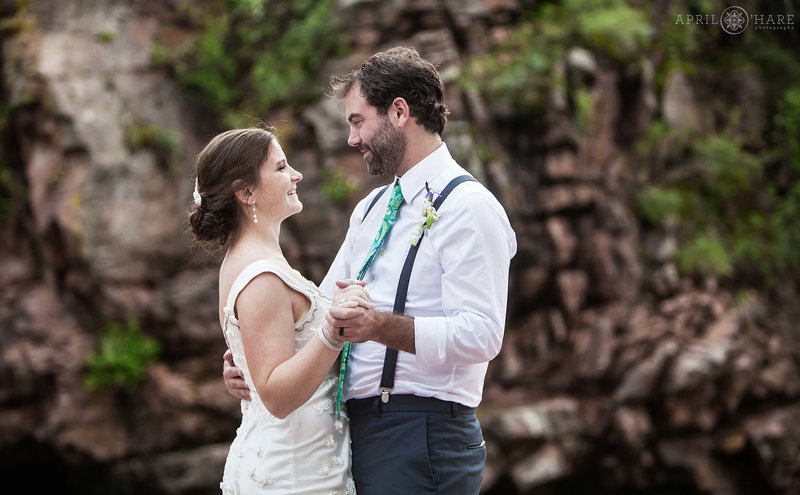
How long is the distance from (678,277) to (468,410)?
7.62 m

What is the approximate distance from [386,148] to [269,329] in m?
0.85

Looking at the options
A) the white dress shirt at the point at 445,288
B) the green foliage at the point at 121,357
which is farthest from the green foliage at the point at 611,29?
the white dress shirt at the point at 445,288

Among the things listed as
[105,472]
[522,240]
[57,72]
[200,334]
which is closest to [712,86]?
[522,240]

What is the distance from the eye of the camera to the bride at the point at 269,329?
8.41 feet

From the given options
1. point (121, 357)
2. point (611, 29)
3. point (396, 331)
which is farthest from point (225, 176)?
point (611, 29)

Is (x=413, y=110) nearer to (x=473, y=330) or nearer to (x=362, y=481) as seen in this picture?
(x=473, y=330)

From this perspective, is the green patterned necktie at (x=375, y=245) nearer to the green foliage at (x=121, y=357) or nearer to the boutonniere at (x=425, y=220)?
the boutonniere at (x=425, y=220)

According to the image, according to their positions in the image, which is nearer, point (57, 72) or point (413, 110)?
point (413, 110)

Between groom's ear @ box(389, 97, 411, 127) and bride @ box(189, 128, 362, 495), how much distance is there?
0.49 metres

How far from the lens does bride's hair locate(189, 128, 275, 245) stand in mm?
2922

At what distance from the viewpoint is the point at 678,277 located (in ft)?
31.7

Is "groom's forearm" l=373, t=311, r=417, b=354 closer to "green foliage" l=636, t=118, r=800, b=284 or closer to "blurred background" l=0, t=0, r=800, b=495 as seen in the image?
"blurred background" l=0, t=0, r=800, b=495

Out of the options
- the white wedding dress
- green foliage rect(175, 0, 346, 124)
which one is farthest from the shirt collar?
green foliage rect(175, 0, 346, 124)

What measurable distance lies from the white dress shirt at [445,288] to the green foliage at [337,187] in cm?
622
